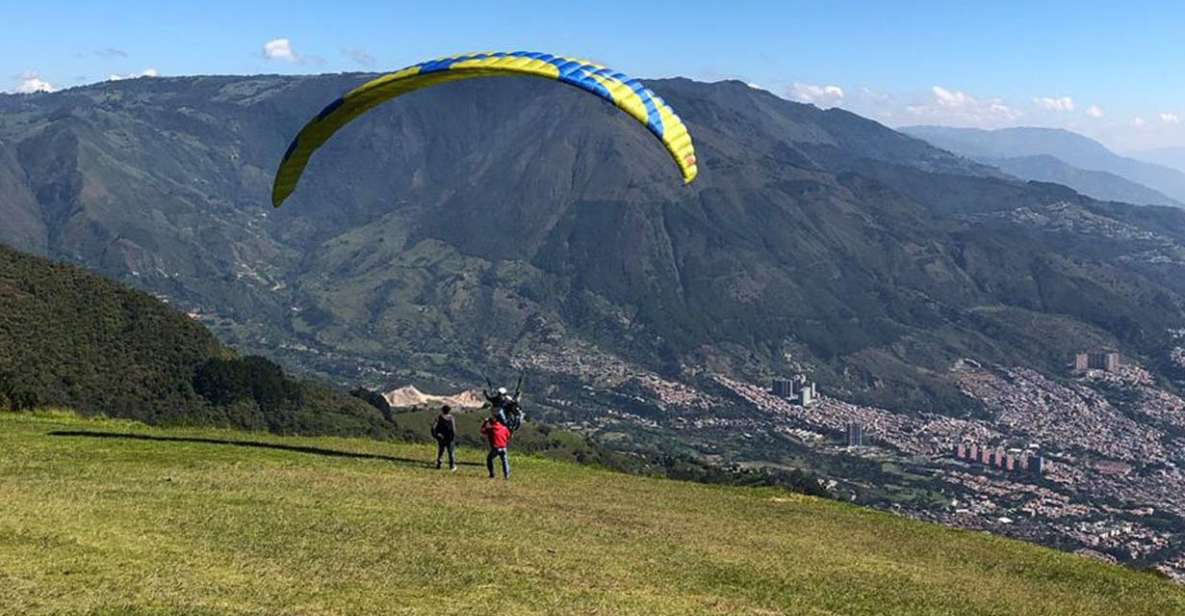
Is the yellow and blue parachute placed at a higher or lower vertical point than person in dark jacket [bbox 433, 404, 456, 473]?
higher

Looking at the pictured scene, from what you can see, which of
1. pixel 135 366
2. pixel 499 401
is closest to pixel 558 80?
pixel 499 401

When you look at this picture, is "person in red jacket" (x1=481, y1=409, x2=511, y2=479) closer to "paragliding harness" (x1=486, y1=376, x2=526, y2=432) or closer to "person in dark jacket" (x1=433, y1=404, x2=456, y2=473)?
"paragliding harness" (x1=486, y1=376, x2=526, y2=432)

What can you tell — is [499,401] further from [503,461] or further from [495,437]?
[503,461]

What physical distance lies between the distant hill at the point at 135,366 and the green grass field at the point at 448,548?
43731 mm

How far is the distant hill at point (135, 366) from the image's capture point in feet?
222

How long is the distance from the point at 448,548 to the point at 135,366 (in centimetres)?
6923

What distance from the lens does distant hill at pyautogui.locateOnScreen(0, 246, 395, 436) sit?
67.8 m

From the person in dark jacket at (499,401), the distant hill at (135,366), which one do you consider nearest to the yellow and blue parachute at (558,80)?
the person in dark jacket at (499,401)

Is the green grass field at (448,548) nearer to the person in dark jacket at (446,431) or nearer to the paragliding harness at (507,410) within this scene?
the person in dark jacket at (446,431)

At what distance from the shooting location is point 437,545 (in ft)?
54.6

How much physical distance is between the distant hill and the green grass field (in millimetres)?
43731

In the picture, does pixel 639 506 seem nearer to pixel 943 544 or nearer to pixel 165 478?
pixel 943 544

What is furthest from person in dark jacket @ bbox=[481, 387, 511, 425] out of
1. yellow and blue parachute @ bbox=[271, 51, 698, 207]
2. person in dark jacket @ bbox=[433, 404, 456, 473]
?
yellow and blue parachute @ bbox=[271, 51, 698, 207]

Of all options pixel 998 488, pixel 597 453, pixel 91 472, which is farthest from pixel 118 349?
pixel 998 488
